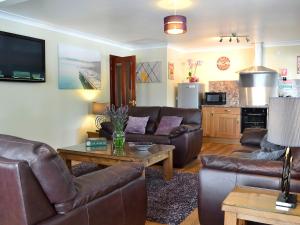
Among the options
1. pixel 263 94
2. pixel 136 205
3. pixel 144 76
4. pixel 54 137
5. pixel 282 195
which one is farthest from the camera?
pixel 144 76

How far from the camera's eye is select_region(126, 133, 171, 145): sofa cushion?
462 centimetres

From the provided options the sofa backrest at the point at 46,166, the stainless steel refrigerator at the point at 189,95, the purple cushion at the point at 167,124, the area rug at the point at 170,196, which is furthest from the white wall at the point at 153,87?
the sofa backrest at the point at 46,166

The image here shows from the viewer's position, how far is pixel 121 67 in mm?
7004

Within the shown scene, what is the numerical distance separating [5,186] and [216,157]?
57.7 inches

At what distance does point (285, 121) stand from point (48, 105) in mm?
4499

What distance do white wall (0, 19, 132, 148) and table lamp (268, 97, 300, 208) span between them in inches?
161

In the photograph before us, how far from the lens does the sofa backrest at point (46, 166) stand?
4.96 ft

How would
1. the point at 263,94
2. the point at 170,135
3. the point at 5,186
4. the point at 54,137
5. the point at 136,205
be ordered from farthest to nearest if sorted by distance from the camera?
the point at 263,94
the point at 54,137
the point at 170,135
the point at 136,205
the point at 5,186

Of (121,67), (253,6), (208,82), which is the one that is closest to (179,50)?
(208,82)

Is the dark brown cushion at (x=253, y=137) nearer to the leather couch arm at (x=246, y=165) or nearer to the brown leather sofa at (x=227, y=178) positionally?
the brown leather sofa at (x=227, y=178)

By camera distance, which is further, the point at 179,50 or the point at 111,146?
the point at 179,50

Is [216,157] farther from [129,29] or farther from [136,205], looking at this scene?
[129,29]

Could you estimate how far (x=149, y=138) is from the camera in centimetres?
479

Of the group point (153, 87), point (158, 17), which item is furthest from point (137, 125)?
point (153, 87)
